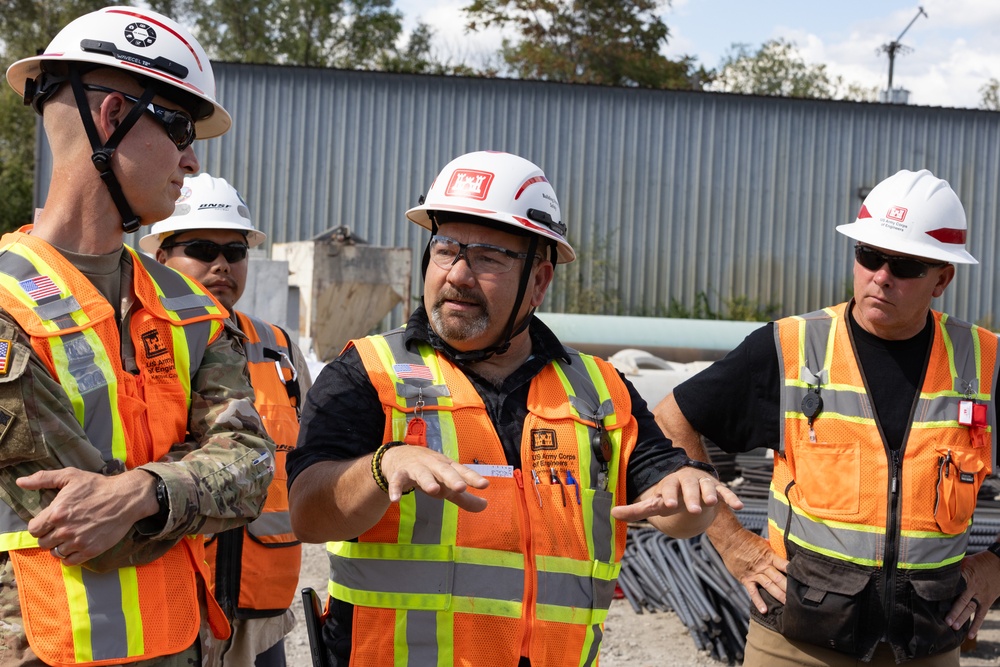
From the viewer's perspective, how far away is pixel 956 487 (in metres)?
3.55

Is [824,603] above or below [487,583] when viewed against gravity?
below

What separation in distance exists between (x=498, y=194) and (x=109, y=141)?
1.04m

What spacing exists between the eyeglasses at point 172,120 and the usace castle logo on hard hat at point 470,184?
74 cm

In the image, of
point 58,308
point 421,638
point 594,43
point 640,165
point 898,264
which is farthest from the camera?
point 594,43

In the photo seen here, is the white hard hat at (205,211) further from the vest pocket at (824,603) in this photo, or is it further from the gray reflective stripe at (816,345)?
the vest pocket at (824,603)

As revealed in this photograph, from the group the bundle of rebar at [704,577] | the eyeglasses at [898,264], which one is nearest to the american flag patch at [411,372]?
the eyeglasses at [898,264]

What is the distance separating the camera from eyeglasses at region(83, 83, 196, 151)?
236 cm

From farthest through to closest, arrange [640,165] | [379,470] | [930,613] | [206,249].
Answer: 1. [640,165]
2. [206,249]
3. [930,613]
4. [379,470]

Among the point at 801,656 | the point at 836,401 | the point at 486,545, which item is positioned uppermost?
the point at 836,401

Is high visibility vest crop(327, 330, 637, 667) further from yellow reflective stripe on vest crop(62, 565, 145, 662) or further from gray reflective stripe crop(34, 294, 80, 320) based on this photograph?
gray reflective stripe crop(34, 294, 80, 320)

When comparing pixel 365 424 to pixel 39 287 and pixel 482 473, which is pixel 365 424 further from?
pixel 39 287

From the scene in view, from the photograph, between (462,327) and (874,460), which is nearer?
(462,327)

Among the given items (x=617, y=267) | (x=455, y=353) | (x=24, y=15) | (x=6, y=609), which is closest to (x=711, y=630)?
(x=455, y=353)

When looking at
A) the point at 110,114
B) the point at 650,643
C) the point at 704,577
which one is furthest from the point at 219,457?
the point at 704,577
